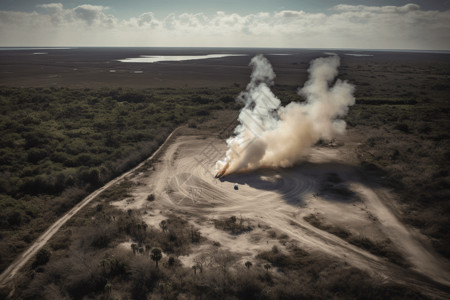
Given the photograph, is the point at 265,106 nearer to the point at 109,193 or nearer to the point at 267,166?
the point at 267,166

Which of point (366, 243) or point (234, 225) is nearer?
point (366, 243)

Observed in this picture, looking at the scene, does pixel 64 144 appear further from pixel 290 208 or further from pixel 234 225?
pixel 290 208

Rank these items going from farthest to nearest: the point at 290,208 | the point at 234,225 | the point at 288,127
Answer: the point at 288,127 → the point at 290,208 → the point at 234,225

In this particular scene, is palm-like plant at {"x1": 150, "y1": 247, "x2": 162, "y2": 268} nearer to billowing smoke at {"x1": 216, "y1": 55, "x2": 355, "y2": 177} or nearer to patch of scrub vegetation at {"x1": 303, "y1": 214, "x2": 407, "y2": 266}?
patch of scrub vegetation at {"x1": 303, "y1": 214, "x2": 407, "y2": 266}

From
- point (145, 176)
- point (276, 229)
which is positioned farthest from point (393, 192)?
point (145, 176)

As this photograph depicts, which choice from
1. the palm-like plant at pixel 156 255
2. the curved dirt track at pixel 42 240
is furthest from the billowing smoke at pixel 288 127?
the palm-like plant at pixel 156 255

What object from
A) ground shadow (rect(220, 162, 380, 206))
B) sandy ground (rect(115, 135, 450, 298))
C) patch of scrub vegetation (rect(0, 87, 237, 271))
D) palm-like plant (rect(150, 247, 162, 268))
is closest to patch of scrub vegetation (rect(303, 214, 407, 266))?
sandy ground (rect(115, 135, 450, 298))

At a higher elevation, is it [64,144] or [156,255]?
[64,144]

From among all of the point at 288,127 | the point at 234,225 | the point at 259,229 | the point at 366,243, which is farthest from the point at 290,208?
the point at 288,127
